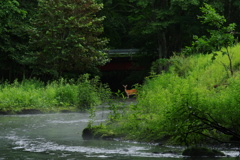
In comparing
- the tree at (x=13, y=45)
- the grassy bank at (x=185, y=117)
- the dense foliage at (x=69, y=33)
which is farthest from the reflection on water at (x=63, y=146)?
the tree at (x=13, y=45)

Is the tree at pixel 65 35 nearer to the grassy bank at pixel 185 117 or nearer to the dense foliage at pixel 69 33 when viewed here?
the dense foliage at pixel 69 33

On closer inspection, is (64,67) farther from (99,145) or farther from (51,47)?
(99,145)

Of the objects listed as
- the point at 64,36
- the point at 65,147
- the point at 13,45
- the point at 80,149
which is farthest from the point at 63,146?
the point at 13,45

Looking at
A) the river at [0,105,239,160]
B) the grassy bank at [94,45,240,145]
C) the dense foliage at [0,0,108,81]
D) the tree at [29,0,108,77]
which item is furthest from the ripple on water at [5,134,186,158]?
the tree at [29,0,108,77]

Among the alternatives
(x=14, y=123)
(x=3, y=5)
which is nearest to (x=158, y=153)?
(x=14, y=123)

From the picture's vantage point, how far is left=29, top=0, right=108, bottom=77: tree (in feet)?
87.2

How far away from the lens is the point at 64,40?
26453mm

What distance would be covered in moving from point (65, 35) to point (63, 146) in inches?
758

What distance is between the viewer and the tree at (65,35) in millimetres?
26573

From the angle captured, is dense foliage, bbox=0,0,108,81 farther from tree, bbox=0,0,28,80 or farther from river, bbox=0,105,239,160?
river, bbox=0,105,239,160

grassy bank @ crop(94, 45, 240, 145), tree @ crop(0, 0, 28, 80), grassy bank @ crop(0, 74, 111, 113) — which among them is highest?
tree @ crop(0, 0, 28, 80)

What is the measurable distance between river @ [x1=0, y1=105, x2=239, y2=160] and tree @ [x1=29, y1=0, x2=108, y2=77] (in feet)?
43.7

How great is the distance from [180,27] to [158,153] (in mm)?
28523

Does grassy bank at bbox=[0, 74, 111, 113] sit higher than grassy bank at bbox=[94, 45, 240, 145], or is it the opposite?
grassy bank at bbox=[94, 45, 240, 145]
